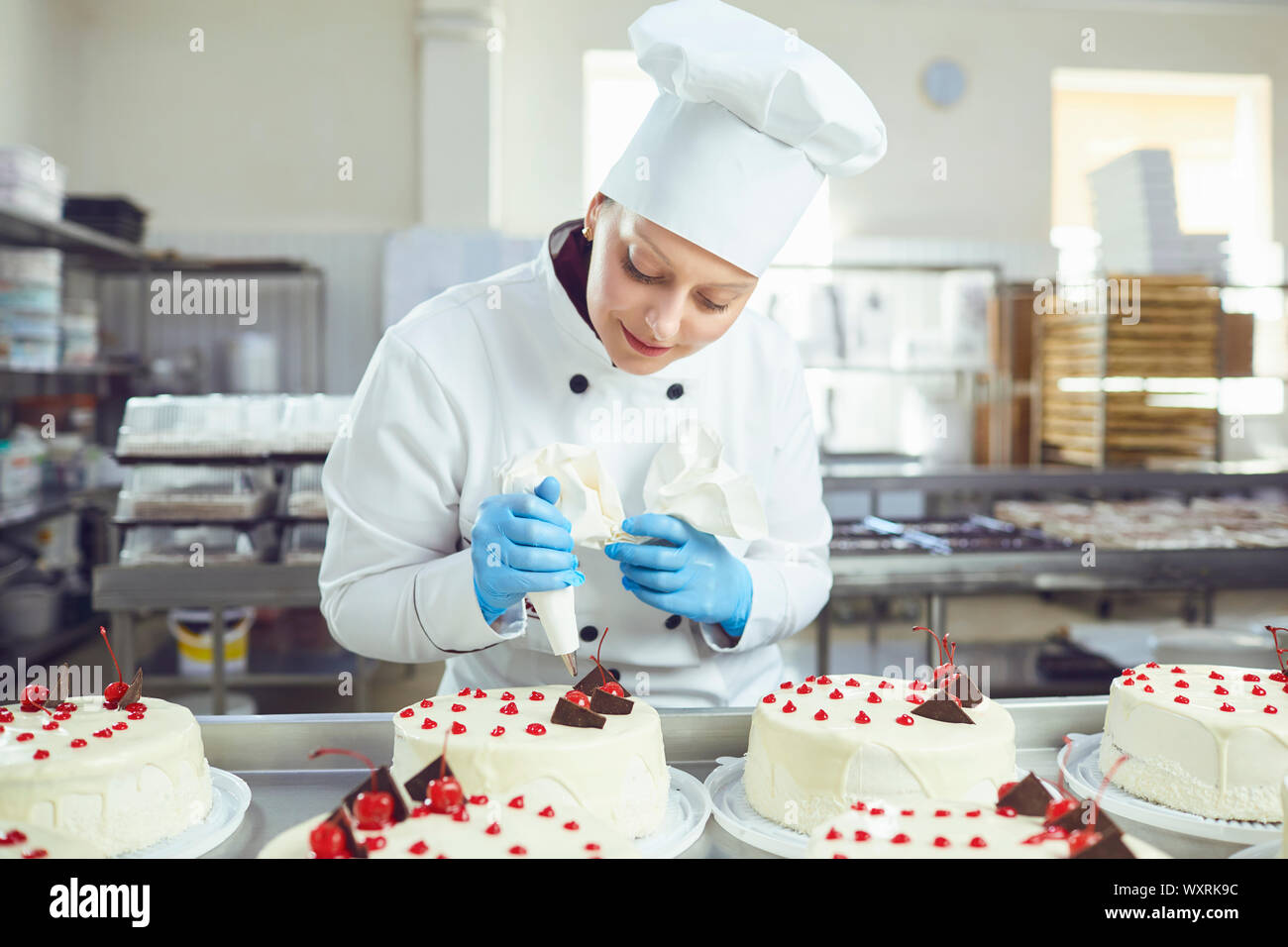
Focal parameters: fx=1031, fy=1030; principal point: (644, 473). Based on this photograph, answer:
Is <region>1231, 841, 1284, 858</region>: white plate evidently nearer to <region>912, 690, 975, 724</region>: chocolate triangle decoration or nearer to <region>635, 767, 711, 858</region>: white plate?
<region>912, 690, 975, 724</region>: chocolate triangle decoration

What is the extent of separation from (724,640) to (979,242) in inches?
220

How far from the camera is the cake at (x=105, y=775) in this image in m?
0.91

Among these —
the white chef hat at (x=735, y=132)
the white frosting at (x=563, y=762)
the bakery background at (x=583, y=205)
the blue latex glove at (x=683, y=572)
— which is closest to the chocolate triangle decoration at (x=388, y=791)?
the white frosting at (x=563, y=762)

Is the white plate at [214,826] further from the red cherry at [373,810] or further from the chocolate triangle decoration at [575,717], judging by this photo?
the chocolate triangle decoration at [575,717]

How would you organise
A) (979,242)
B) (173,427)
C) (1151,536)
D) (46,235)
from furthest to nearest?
(979,242), (46,235), (1151,536), (173,427)

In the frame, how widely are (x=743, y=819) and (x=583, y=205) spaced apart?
214 inches

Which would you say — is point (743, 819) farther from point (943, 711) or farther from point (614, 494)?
point (614, 494)

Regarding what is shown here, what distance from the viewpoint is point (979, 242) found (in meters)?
6.45

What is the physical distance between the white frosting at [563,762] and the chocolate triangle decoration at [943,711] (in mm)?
279

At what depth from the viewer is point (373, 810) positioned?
32.7 inches
